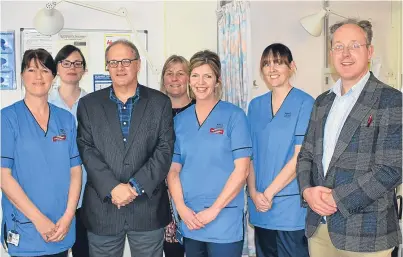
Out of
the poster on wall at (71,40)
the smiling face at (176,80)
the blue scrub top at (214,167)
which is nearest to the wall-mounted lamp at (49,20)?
the poster on wall at (71,40)

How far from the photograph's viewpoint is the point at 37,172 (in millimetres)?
1805

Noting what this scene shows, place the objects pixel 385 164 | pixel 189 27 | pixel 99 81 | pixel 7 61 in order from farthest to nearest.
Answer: pixel 189 27 → pixel 99 81 → pixel 7 61 → pixel 385 164

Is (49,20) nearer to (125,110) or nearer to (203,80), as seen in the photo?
(125,110)

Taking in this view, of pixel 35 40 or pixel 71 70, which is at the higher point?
pixel 35 40

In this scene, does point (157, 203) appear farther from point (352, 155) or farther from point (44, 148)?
point (352, 155)

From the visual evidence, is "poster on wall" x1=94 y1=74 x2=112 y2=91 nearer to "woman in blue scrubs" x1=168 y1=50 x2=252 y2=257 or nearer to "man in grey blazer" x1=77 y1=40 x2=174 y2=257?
"man in grey blazer" x1=77 y1=40 x2=174 y2=257

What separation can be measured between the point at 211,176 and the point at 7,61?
202cm

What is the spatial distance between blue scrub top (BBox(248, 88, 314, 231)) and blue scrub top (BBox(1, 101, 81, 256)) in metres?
0.92

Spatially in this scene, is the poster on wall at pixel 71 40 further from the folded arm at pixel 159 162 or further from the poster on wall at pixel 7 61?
the folded arm at pixel 159 162

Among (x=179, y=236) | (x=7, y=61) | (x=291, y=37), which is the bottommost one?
(x=179, y=236)

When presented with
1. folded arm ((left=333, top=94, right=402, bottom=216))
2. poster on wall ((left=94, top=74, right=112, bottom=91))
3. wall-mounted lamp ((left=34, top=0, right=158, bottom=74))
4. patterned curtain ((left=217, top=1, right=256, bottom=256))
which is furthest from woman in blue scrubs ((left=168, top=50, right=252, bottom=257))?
poster on wall ((left=94, top=74, right=112, bottom=91))

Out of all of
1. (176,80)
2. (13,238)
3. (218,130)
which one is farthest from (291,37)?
(13,238)

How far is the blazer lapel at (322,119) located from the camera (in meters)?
1.73

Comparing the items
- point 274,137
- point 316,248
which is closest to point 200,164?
point 274,137
